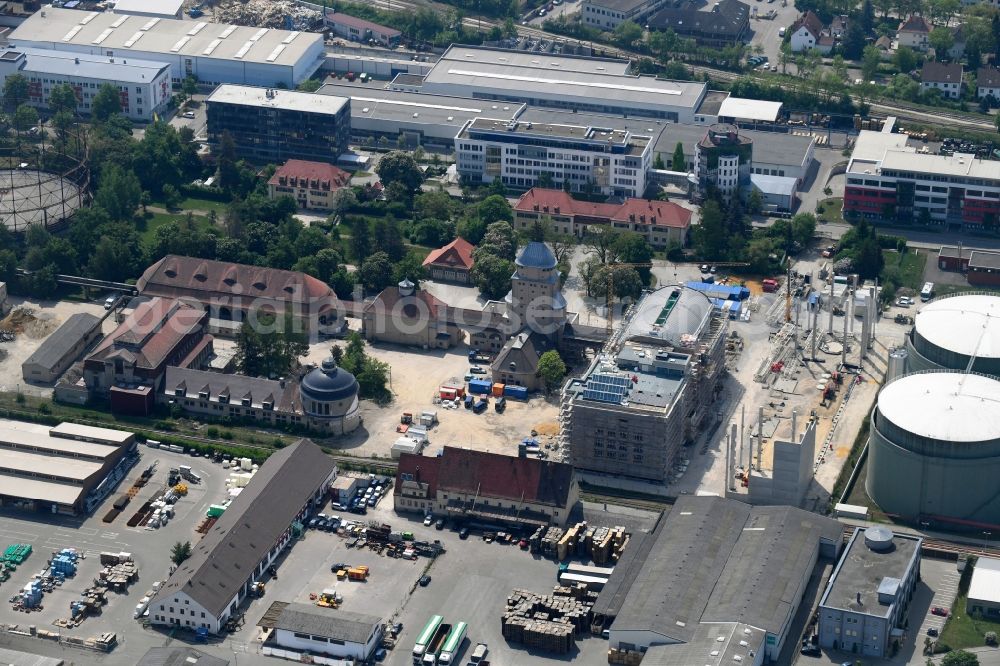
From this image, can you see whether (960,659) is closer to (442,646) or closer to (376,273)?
(442,646)

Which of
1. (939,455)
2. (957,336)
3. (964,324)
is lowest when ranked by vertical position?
(939,455)

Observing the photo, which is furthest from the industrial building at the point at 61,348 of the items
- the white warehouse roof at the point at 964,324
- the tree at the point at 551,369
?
the white warehouse roof at the point at 964,324

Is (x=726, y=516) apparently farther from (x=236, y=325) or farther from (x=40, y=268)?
(x=40, y=268)

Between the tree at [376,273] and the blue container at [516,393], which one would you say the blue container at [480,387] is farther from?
the tree at [376,273]

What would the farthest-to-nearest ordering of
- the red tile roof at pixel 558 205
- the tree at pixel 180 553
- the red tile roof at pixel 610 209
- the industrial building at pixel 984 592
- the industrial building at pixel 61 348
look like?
the red tile roof at pixel 558 205 < the red tile roof at pixel 610 209 < the industrial building at pixel 61 348 < the tree at pixel 180 553 < the industrial building at pixel 984 592

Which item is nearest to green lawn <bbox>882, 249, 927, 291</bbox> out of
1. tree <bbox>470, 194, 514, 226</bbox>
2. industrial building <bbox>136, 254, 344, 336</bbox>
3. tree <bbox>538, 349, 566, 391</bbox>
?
tree <bbox>470, 194, 514, 226</bbox>

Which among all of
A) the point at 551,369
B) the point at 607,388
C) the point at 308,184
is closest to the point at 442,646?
the point at 607,388
